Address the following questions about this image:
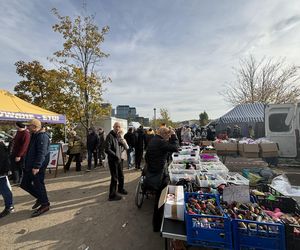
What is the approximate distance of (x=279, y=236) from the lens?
2.00m

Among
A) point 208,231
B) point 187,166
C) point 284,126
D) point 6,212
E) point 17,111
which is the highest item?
point 17,111

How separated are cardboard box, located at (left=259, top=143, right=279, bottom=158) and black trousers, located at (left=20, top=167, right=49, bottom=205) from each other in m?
7.15

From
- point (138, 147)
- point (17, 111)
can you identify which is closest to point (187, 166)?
point (138, 147)

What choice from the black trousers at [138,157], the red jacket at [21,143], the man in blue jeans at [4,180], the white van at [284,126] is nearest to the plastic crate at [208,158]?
the black trousers at [138,157]

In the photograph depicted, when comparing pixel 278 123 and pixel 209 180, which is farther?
pixel 278 123

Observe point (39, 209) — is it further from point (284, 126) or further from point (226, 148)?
point (284, 126)

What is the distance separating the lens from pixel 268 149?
303 inches

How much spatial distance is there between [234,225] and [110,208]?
9.75 ft

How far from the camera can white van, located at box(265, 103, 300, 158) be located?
8141 mm

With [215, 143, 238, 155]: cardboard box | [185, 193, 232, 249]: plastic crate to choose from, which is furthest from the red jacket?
[215, 143, 238, 155]: cardboard box

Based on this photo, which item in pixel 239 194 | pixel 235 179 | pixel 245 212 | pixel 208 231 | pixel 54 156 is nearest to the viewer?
pixel 208 231

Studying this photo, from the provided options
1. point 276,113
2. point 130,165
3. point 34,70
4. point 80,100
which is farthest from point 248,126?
point 34,70

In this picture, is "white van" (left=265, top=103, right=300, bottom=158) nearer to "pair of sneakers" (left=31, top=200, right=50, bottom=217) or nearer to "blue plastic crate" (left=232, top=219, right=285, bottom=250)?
"blue plastic crate" (left=232, top=219, right=285, bottom=250)

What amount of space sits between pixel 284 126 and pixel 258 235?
782 cm
